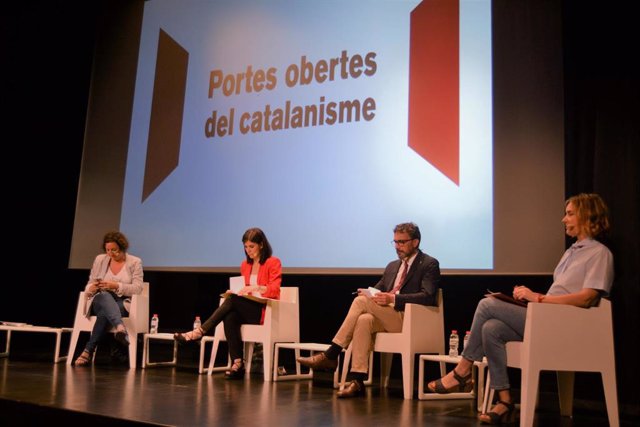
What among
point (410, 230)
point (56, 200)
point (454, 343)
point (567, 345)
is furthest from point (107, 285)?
point (567, 345)

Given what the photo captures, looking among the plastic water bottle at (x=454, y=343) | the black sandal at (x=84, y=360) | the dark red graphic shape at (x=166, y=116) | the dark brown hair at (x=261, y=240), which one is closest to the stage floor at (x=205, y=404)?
the plastic water bottle at (x=454, y=343)

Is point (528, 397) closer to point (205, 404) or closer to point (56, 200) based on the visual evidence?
point (205, 404)

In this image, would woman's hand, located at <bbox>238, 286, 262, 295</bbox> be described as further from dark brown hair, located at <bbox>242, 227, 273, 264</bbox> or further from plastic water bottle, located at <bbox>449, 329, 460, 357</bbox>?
plastic water bottle, located at <bbox>449, 329, 460, 357</bbox>

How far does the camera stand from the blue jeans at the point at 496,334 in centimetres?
288

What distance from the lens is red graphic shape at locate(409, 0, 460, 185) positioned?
421cm

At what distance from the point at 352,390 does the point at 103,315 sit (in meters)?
2.05

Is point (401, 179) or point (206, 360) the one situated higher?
point (401, 179)

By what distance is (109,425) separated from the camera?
2.56 metres

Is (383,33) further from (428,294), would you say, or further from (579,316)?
(579,316)

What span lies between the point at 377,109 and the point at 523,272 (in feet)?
4.85

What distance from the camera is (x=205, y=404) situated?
2.97 metres

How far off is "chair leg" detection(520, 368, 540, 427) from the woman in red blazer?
1951 mm

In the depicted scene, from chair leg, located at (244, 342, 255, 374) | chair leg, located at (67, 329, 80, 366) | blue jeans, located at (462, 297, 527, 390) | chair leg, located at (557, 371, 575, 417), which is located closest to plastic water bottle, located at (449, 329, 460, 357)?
chair leg, located at (557, 371, 575, 417)

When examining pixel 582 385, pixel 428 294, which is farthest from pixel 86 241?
pixel 582 385
